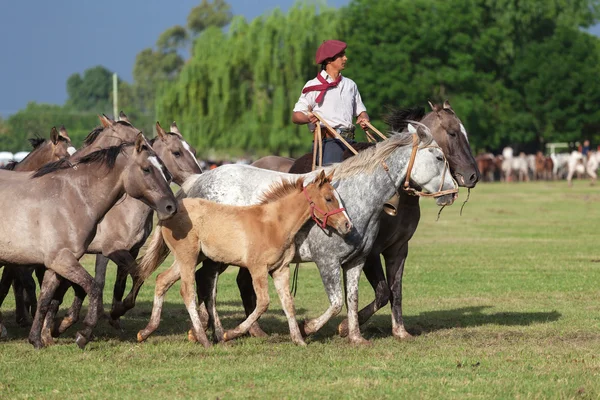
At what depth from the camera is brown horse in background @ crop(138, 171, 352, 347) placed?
33.7 ft

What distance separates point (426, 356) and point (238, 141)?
4978 cm

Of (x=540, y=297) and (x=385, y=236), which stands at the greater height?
(x=385, y=236)

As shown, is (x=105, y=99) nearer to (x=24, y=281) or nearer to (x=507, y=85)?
(x=507, y=85)

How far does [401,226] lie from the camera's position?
37.4ft

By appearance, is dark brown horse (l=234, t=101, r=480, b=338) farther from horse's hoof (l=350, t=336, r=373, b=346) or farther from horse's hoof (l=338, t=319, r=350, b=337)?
horse's hoof (l=350, t=336, r=373, b=346)

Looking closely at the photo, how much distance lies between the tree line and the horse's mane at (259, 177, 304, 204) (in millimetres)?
48001

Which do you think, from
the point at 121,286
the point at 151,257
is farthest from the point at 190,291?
the point at 121,286

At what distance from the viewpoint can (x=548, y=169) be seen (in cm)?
6819

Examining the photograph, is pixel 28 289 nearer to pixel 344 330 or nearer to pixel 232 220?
pixel 232 220

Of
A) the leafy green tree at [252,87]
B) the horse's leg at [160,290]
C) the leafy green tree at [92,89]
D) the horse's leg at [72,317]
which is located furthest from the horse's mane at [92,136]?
the leafy green tree at [92,89]

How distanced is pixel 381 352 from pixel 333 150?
2.63 metres

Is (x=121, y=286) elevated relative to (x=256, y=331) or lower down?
elevated

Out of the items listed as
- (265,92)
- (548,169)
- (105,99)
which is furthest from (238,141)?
(105,99)

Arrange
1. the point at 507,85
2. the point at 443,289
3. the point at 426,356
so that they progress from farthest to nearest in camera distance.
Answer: the point at 507,85, the point at 443,289, the point at 426,356
